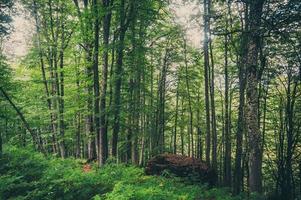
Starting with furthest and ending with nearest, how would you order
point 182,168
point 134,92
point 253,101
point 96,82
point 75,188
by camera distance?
point 134,92 → point 182,168 → point 96,82 → point 253,101 → point 75,188

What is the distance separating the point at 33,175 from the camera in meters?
11.3

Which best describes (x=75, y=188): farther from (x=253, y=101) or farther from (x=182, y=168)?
(x=182, y=168)

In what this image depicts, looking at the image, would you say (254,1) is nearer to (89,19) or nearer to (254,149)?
(254,149)

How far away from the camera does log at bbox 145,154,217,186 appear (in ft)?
55.3

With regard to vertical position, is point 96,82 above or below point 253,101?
above

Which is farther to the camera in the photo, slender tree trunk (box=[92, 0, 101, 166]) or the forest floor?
slender tree trunk (box=[92, 0, 101, 166])

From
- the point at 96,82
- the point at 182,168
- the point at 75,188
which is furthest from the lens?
the point at 182,168

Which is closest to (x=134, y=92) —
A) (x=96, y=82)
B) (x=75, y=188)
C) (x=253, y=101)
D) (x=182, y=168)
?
(x=96, y=82)

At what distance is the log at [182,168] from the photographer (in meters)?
16.8

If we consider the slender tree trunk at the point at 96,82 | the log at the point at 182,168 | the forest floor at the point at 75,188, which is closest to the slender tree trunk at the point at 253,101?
the forest floor at the point at 75,188

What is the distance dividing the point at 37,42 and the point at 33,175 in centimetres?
1370

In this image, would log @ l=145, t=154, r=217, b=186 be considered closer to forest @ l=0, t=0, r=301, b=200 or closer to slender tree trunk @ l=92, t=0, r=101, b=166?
forest @ l=0, t=0, r=301, b=200

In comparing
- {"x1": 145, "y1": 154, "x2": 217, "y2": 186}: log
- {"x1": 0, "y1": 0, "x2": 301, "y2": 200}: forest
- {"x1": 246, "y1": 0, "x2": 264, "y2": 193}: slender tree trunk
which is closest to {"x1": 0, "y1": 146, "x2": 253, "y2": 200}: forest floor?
{"x1": 0, "y1": 0, "x2": 301, "y2": 200}: forest

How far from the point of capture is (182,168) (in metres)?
17.0
